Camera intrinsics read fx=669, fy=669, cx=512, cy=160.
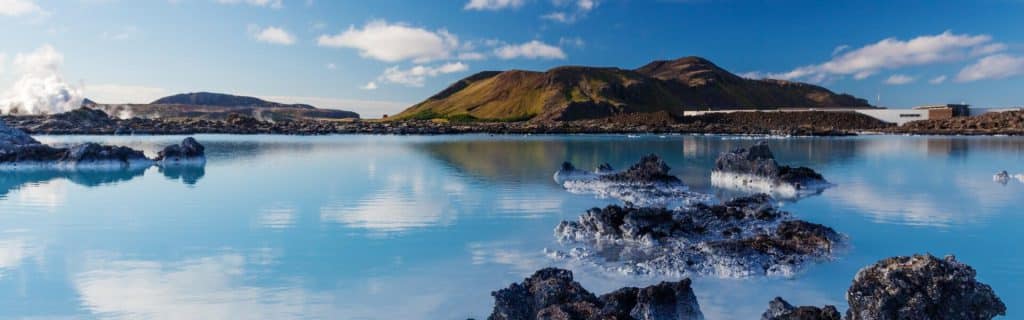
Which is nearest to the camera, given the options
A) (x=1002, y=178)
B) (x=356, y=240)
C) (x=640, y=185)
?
(x=356, y=240)

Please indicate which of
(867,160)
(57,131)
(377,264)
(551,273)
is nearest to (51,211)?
(377,264)

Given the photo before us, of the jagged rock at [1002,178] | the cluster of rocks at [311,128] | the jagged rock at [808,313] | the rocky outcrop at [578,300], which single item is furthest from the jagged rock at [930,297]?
the cluster of rocks at [311,128]

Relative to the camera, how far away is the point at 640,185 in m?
21.2

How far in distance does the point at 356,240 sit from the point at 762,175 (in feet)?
50.8

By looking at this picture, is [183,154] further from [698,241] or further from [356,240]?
[698,241]

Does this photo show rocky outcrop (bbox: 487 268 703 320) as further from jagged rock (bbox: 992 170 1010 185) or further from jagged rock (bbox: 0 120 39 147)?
jagged rock (bbox: 0 120 39 147)

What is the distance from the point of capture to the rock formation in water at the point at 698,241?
10.5 m

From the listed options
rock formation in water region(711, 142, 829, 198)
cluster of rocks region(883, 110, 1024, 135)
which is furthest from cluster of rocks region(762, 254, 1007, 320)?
cluster of rocks region(883, 110, 1024, 135)

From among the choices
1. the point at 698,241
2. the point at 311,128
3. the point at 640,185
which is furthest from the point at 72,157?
the point at 311,128

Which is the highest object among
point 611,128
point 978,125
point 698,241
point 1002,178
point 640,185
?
point 611,128

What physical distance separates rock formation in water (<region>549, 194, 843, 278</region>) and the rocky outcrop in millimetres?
2702

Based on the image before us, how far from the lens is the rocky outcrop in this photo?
7.14 metres

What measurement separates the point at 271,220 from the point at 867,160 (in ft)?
103

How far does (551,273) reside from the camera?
7754 mm
